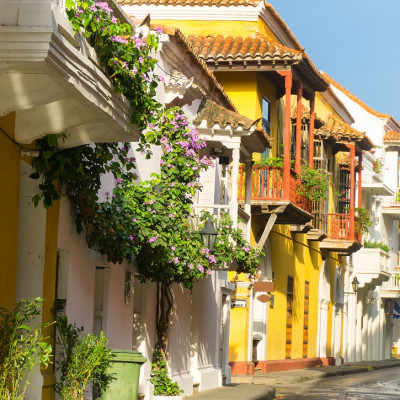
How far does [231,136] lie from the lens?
70.4 ft

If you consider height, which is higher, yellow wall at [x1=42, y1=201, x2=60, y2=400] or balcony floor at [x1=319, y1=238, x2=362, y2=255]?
balcony floor at [x1=319, y1=238, x2=362, y2=255]

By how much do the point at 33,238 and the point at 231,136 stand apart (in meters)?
10.1

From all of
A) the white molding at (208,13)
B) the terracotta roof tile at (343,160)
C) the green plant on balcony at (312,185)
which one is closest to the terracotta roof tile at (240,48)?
the white molding at (208,13)

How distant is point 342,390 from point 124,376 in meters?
13.4

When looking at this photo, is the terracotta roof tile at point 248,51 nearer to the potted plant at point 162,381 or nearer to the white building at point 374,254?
the potted plant at point 162,381

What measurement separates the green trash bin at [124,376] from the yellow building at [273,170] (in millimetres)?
11645

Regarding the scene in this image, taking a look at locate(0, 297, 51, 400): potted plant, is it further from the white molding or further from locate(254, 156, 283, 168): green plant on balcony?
the white molding

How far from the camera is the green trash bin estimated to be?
42.9 feet

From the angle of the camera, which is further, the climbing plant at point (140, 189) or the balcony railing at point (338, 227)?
the balcony railing at point (338, 227)

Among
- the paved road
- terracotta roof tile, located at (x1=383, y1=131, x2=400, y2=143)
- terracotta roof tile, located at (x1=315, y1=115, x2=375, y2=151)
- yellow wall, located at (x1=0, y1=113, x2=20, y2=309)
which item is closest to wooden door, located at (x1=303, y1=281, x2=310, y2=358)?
terracotta roof tile, located at (x1=315, y1=115, x2=375, y2=151)

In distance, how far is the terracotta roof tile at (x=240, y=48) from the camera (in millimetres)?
27719

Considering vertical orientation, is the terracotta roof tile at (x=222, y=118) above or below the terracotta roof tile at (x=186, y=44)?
below

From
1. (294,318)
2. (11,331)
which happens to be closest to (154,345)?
(11,331)

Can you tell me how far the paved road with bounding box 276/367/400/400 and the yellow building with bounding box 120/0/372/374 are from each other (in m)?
2.03
